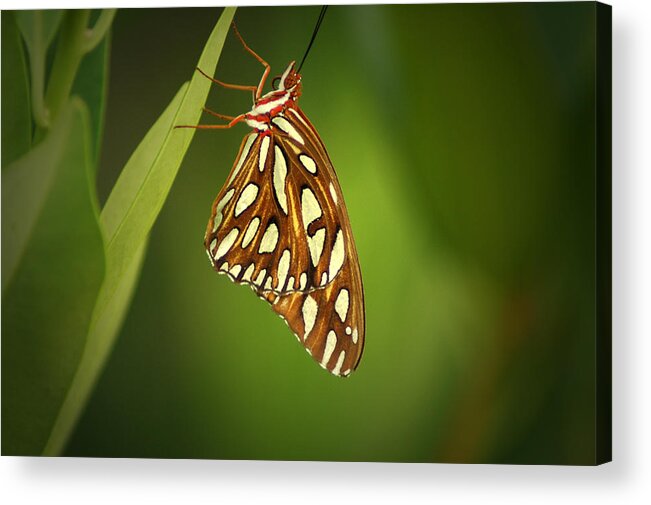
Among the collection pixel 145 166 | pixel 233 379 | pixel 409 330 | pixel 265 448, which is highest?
pixel 145 166

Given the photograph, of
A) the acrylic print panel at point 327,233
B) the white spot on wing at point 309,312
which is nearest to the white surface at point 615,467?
A: the acrylic print panel at point 327,233

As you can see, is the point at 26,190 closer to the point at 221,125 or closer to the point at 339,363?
the point at 221,125

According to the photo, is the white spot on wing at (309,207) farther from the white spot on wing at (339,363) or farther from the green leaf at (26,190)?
the green leaf at (26,190)

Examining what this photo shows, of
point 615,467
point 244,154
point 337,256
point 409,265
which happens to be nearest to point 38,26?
point 244,154

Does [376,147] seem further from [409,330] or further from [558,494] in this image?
[558,494]

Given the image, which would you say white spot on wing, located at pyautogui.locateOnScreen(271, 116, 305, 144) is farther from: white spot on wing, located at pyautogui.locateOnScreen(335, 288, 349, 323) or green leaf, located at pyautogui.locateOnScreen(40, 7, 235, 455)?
white spot on wing, located at pyautogui.locateOnScreen(335, 288, 349, 323)

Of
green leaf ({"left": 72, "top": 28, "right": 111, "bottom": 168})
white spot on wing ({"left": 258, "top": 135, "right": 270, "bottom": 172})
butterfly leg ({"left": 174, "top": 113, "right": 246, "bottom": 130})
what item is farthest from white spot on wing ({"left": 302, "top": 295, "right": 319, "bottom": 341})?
green leaf ({"left": 72, "top": 28, "right": 111, "bottom": 168})

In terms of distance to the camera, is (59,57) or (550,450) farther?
(59,57)

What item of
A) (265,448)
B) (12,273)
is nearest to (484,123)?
(265,448)
